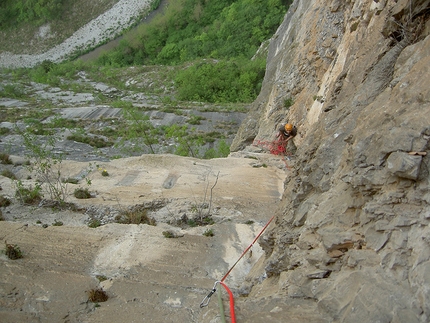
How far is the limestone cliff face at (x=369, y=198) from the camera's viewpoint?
4.55 m

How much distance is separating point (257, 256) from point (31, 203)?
25.6 ft

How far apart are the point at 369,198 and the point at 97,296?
5484 mm

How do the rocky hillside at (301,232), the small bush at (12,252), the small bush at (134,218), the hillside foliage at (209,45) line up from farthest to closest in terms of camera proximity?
the hillside foliage at (209,45) → the small bush at (134,218) → the small bush at (12,252) → the rocky hillside at (301,232)

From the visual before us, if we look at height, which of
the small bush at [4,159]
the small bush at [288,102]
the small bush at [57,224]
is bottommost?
the small bush at [4,159]

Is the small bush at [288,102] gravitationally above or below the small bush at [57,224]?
above

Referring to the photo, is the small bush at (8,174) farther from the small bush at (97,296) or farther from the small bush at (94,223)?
the small bush at (97,296)

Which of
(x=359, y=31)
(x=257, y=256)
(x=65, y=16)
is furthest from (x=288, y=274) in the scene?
(x=65, y=16)

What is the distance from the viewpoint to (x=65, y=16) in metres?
55.2

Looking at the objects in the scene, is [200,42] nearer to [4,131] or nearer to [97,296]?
[4,131]

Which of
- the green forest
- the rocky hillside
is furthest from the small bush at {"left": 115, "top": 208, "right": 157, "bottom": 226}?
the green forest

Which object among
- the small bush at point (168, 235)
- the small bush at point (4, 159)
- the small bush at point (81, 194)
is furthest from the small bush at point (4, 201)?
the small bush at point (168, 235)

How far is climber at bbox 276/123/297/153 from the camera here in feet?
57.4

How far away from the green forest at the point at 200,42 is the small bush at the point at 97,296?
3172 cm

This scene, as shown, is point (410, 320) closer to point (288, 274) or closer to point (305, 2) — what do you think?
point (288, 274)
